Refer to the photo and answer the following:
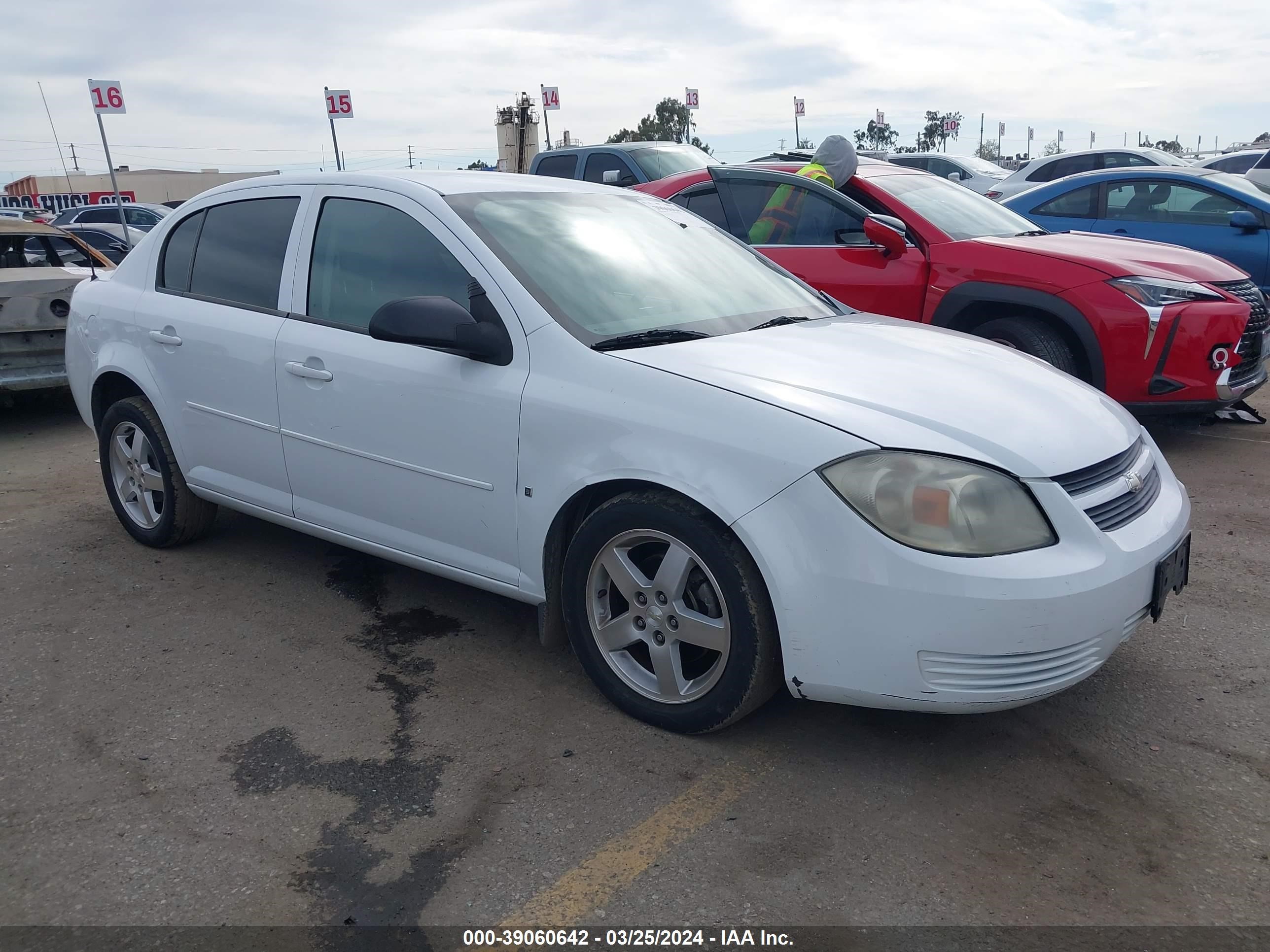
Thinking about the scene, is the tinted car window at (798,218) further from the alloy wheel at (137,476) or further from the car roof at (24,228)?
the car roof at (24,228)

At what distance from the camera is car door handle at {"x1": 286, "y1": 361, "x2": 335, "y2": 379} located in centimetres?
377

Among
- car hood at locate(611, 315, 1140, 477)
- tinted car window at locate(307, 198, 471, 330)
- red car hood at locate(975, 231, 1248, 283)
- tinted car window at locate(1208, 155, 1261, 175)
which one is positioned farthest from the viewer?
tinted car window at locate(1208, 155, 1261, 175)

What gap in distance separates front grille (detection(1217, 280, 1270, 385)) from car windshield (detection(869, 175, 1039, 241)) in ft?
4.24

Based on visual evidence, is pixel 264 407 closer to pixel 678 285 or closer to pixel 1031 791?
pixel 678 285

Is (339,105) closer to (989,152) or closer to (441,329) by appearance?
(441,329)

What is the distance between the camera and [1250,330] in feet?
19.8

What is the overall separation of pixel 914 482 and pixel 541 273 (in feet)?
4.70

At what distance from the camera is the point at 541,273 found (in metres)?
3.46

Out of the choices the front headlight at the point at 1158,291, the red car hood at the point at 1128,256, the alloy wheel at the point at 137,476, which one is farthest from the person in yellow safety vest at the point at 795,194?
the alloy wheel at the point at 137,476

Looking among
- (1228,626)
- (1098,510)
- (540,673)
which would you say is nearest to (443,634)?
(540,673)

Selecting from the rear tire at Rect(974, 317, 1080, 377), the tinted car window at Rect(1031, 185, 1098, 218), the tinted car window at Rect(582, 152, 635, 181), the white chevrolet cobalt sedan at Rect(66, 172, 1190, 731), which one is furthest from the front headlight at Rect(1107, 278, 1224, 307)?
the tinted car window at Rect(582, 152, 635, 181)

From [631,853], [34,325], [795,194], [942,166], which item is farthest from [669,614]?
[942,166]

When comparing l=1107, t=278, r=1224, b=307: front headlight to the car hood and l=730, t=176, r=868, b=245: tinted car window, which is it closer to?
l=730, t=176, r=868, b=245: tinted car window

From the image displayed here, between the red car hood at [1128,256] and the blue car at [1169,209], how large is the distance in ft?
5.59
